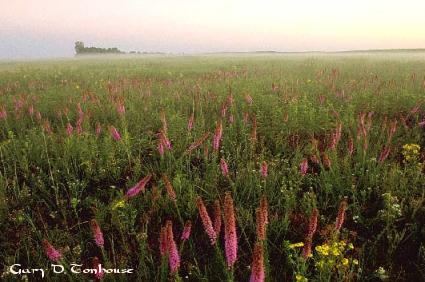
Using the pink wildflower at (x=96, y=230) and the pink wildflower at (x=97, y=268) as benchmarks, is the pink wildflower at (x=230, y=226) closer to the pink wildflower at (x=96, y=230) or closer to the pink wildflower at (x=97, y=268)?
the pink wildflower at (x=97, y=268)

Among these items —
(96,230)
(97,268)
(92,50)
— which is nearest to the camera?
(97,268)

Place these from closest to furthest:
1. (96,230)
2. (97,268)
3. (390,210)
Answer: (97,268) → (96,230) → (390,210)

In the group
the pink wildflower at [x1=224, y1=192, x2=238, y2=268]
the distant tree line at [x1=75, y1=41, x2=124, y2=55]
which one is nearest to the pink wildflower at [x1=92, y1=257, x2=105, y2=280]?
the pink wildflower at [x1=224, y1=192, x2=238, y2=268]

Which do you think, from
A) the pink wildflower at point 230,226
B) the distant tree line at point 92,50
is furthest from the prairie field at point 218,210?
the distant tree line at point 92,50

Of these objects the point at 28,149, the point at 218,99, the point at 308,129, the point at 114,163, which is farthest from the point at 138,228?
the point at 218,99

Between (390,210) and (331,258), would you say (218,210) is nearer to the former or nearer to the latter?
(331,258)

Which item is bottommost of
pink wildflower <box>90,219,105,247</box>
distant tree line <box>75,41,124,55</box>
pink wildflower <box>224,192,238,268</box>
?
pink wildflower <box>90,219,105,247</box>

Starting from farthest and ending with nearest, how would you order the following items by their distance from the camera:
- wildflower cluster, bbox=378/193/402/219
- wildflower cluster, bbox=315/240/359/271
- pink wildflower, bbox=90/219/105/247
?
wildflower cluster, bbox=378/193/402/219 → wildflower cluster, bbox=315/240/359/271 → pink wildflower, bbox=90/219/105/247

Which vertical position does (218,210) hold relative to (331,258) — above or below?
above

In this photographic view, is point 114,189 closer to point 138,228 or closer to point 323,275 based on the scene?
point 138,228

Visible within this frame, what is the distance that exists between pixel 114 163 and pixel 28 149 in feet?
4.12

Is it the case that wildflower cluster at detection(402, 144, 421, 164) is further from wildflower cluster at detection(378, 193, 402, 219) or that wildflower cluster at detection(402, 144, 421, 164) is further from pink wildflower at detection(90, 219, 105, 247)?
pink wildflower at detection(90, 219, 105, 247)

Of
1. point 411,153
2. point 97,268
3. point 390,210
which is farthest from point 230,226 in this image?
point 411,153

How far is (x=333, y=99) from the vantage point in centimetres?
761
